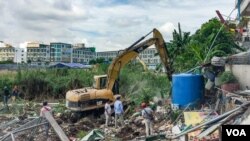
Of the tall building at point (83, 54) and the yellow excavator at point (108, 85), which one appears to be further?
the tall building at point (83, 54)

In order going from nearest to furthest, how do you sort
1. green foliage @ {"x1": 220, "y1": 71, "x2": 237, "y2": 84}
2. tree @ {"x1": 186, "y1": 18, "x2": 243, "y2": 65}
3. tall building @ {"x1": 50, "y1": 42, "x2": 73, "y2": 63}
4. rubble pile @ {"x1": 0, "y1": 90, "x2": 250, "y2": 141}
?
rubble pile @ {"x1": 0, "y1": 90, "x2": 250, "y2": 141} → green foliage @ {"x1": 220, "y1": 71, "x2": 237, "y2": 84} → tree @ {"x1": 186, "y1": 18, "x2": 243, "y2": 65} → tall building @ {"x1": 50, "y1": 42, "x2": 73, "y2": 63}

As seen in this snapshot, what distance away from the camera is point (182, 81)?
1758 centimetres

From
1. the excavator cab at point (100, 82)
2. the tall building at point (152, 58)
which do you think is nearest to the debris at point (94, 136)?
the excavator cab at point (100, 82)

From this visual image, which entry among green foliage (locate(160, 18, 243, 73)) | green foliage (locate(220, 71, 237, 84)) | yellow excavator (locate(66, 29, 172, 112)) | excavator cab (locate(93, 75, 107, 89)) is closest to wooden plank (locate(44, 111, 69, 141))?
yellow excavator (locate(66, 29, 172, 112))

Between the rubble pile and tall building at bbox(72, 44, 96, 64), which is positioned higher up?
tall building at bbox(72, 44, 96, 64)

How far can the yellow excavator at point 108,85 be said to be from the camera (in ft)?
60.6

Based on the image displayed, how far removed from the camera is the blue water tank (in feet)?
56.7

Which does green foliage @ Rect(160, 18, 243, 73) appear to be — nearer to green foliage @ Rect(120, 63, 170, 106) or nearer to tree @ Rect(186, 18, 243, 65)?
tree @ Rect(186, 18, 243, 65)

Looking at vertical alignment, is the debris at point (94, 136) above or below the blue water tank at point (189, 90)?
below

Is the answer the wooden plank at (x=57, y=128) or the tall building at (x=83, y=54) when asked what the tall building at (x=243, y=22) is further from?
the tall building at (x=83, y=54)

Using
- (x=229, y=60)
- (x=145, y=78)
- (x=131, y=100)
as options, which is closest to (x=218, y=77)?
(x=229, y=60)

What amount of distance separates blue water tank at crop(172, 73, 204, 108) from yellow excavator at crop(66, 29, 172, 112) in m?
3.11

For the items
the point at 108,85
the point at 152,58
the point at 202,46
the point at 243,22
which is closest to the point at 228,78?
the point at 108,85

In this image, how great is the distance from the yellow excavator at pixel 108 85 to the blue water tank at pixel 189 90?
3.11 meters
